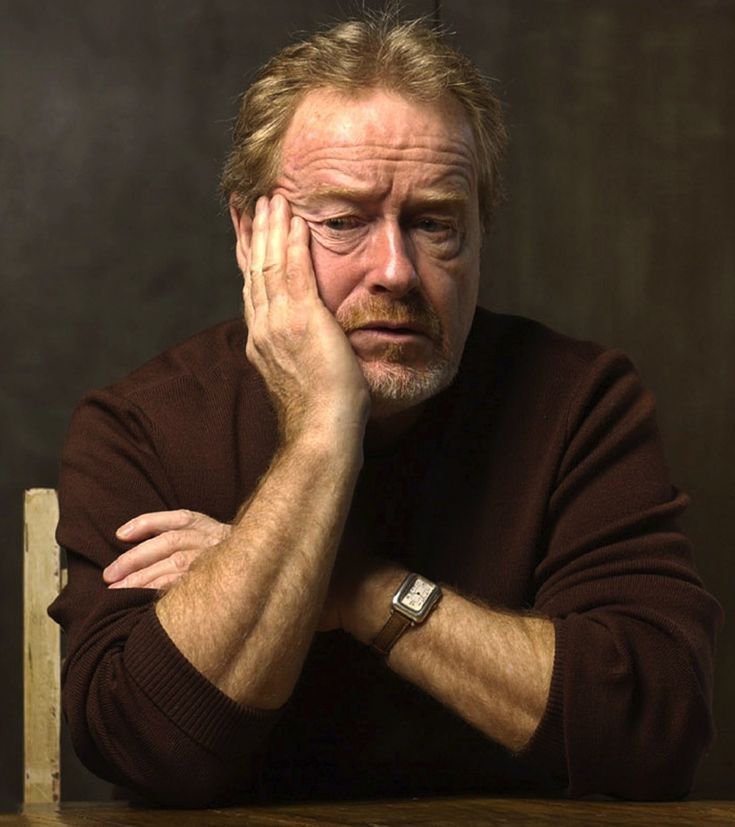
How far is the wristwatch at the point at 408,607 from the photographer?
1628 millimetres

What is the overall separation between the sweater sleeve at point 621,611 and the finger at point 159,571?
1.43 feet

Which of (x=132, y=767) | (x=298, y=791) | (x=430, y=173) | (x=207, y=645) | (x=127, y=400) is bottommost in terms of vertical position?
(x=298, y=791)

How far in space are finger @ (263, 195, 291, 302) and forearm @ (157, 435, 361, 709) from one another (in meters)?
0.31

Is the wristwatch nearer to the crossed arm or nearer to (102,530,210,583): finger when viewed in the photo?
the crossed arm

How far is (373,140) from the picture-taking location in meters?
1.85

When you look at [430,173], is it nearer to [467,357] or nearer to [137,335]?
[467,357]

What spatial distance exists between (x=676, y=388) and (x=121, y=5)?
1.30 m

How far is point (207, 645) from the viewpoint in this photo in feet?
5.09

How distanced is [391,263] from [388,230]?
0.17 ft

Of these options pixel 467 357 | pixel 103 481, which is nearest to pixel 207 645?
pixel 103 481

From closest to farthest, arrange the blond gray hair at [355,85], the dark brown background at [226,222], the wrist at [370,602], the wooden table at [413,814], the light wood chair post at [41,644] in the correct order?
the wooden table at [413,814]
the wrist at [370,602]
the blond gray hair at [355,85]
the light wood chair post at [41,644]
the dark brown background at [226,222]

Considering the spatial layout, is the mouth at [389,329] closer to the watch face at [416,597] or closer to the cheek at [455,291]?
the cheek at [455,291]

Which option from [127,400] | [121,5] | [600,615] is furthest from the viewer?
[121,5]

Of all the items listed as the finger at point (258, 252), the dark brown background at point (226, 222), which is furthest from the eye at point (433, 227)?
the dark brown background at point (226, 222)
